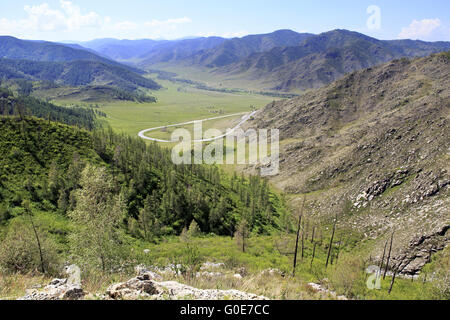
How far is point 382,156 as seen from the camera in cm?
8331

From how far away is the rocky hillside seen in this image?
178 ft

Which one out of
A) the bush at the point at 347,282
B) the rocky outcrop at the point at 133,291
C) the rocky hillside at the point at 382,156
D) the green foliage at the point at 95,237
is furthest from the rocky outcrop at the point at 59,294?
the rocky hillside at the point at 382,156

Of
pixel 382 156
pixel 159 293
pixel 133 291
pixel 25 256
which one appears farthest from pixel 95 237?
pixel 382 156

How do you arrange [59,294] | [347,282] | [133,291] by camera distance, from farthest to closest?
1. [347,282]
2. [133,291]
3. [59,294]

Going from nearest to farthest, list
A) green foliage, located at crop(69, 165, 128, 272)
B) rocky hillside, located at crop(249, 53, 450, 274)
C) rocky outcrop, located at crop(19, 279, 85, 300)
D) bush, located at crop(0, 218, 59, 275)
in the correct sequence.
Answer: rocky outcrop, located at crop(19, 279, 85, 300)
bush, located at crop(0, 218, 59, 275)
green foliage, located at crop(69, 165, 128, 272)
rocky hillside, located at crop(249, 53, 450, 274)

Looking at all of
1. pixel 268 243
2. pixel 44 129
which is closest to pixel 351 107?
pixel 268 243

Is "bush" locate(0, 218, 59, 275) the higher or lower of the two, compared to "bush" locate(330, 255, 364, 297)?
higher

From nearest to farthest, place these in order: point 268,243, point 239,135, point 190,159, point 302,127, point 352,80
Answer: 1. point 268,243
2. point 190,159
3. point 302,127
4. point 352,80
5. point 239,135

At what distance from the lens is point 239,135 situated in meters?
185

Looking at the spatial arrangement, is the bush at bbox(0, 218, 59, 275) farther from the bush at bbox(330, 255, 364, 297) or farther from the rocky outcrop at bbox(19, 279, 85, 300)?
the bush at bbox(330, 255, 364, 297)

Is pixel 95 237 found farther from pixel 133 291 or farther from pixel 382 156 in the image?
pixel 382 156

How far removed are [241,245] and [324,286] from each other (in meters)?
25.7

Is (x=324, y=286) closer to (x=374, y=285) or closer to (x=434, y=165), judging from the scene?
(x=374, y=285)

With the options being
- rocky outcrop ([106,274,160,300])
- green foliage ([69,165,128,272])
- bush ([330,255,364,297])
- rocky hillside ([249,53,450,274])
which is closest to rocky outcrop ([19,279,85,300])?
rocky outcrop ([106,274,160,300])
